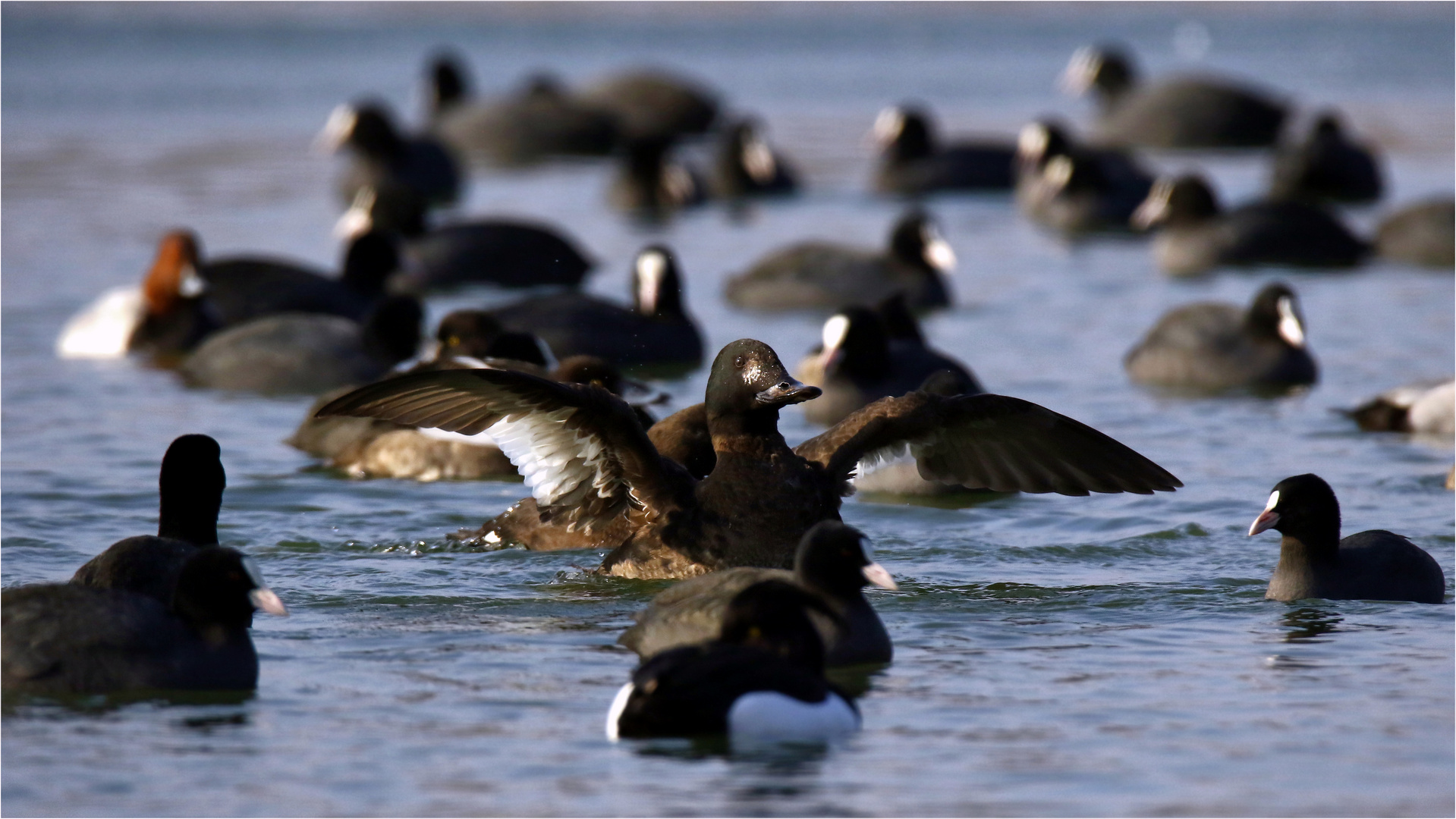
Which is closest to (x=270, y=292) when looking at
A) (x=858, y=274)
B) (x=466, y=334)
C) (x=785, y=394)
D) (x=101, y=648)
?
(x=466, y=334)

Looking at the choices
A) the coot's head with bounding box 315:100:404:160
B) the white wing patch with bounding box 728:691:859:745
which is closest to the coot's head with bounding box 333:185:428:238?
the coot's head with bounding box 315:100:404:160

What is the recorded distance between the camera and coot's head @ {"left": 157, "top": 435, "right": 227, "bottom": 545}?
8.19 metres

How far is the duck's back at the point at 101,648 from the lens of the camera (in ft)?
22.2

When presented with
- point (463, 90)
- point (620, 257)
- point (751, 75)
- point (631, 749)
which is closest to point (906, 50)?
point (751, 75)

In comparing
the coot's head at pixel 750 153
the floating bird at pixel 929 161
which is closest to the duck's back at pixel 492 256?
the coot's head at pixel 750 153

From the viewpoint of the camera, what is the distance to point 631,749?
6.31m

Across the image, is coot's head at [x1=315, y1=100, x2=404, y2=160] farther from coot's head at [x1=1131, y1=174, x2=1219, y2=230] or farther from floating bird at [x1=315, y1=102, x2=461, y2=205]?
coot's head at [x1=1131, y1=174, x2=1219, y2=230]

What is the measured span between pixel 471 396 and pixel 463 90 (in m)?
26.0

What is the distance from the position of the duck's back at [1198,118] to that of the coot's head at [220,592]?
80.9ft

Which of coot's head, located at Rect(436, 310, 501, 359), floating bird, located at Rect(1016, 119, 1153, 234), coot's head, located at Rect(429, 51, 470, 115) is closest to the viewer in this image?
coot's head, located at Rect(436, 310, 501, 359)

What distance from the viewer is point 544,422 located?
8.54 meters

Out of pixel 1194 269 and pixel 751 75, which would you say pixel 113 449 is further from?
pixel 751 75

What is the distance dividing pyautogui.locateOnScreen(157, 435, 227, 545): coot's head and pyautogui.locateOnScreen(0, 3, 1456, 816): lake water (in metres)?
0.50

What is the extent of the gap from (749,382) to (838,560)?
1368 millimetres
